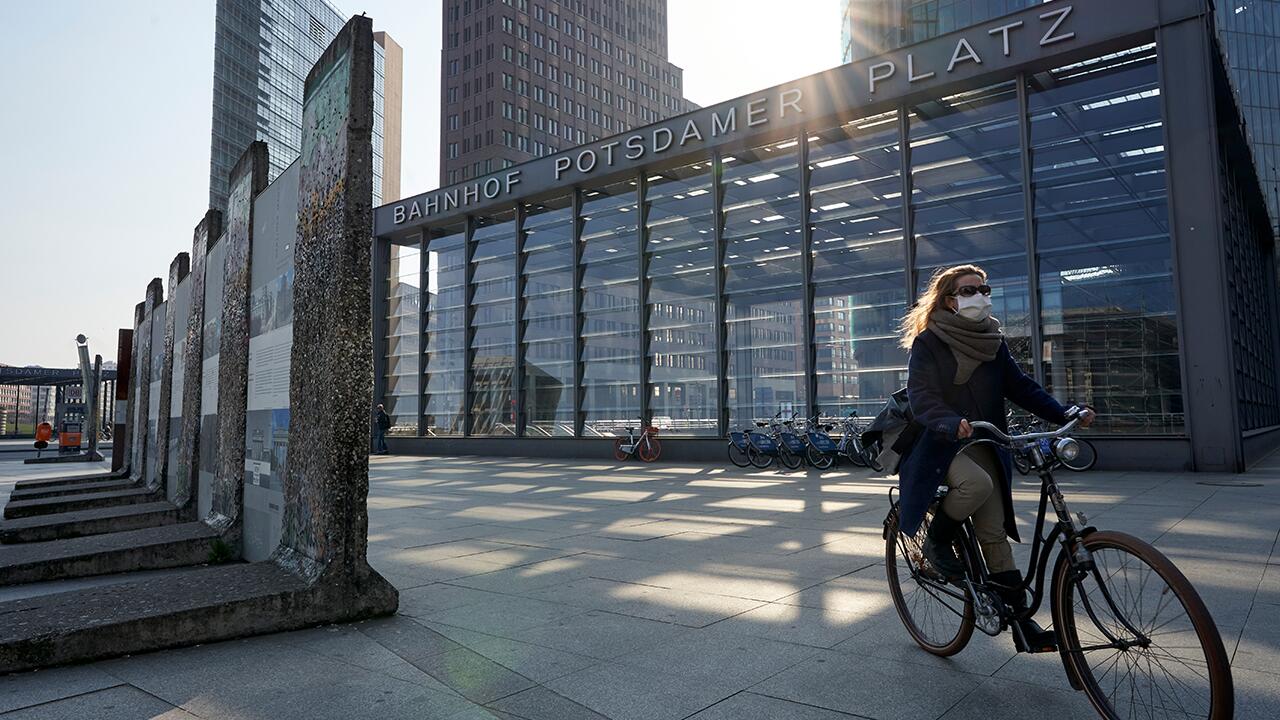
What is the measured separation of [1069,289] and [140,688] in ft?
52.5

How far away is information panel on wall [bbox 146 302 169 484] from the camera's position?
11.5m

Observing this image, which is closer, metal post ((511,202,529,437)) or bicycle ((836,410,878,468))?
bicycle ((836,410,878,468))

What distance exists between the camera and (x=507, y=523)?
855 cm

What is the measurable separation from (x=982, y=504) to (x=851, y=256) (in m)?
15.2

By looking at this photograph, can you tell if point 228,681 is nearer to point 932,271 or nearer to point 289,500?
point 289,500

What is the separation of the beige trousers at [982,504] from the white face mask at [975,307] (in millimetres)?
599

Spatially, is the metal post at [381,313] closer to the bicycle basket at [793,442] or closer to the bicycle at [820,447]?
the bicycle basket at [793,442]

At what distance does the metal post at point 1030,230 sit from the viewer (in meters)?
15.4

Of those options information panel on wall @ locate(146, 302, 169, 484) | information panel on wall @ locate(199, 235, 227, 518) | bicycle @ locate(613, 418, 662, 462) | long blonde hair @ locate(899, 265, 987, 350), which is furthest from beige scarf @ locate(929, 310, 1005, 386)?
bicycle @ locate(613, 418, 662, 462)

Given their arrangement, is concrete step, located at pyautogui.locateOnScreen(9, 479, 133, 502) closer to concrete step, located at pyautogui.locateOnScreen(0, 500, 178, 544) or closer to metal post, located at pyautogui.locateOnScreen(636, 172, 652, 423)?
concrete step, located at pyautogui.locateOnScreen(0, 500, 178, 544)

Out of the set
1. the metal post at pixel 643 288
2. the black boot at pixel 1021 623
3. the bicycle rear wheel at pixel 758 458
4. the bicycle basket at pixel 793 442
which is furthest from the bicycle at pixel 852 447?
the black boot at pixel 1021 623

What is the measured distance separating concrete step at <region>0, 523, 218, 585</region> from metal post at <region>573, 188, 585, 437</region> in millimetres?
15569

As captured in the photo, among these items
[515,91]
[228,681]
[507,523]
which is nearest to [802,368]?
[507,523]

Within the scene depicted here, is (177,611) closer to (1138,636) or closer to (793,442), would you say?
(1138,636)
